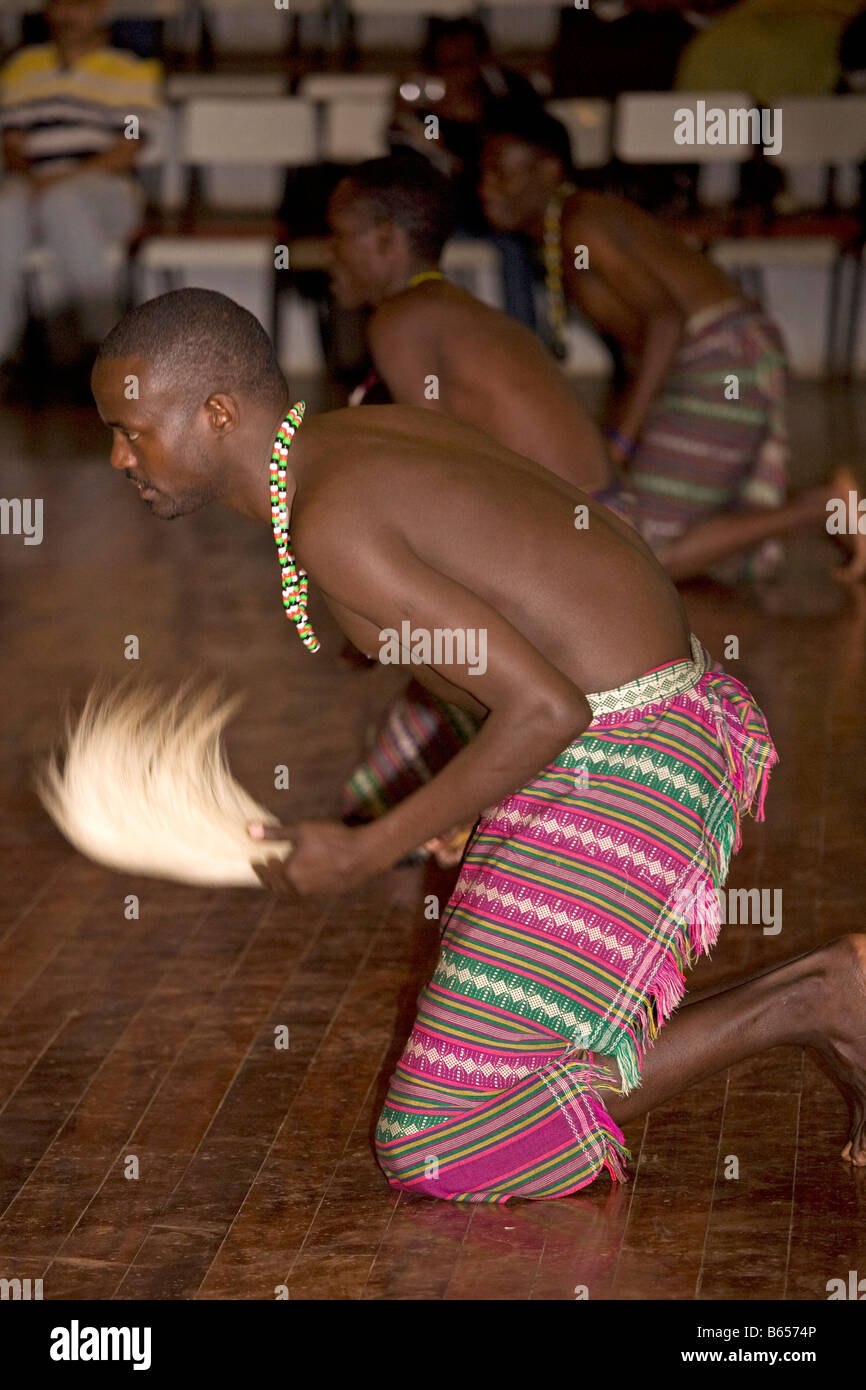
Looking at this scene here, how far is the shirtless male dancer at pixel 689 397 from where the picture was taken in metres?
5.08

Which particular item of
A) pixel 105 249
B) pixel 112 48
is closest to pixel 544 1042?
pixel 105 249

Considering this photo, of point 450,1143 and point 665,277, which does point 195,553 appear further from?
point 450,1143

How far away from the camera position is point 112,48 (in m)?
8.78

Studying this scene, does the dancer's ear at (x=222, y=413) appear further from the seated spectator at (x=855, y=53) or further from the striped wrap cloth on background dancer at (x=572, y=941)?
the seated spectator at (x=855, y=53)

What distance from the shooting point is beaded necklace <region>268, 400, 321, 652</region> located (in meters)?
2.43

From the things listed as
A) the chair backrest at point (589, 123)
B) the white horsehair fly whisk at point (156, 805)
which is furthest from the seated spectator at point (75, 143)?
the white horsehair fly whisk at point (156, 805)

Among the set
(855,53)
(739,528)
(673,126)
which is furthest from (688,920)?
(855,53)

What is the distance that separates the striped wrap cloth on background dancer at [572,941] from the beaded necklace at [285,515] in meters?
0.39

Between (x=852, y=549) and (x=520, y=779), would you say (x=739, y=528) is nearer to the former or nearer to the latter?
(x=852, y=549)

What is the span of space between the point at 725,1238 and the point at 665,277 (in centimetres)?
332

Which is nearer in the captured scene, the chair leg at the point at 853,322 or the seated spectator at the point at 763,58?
the seated spectator at the point at 763,58

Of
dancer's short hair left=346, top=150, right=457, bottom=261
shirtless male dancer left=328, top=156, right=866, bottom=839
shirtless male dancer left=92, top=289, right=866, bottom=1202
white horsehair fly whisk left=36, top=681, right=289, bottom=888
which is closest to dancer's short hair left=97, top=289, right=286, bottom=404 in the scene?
shirtless male dancer left=92, top=289, right=866, bottom=1202

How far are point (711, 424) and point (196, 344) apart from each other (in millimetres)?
3317

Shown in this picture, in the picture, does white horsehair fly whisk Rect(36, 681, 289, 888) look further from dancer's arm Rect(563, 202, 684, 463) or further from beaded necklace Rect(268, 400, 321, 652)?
dancer's arm Rect(563, 202, 684, 463)
